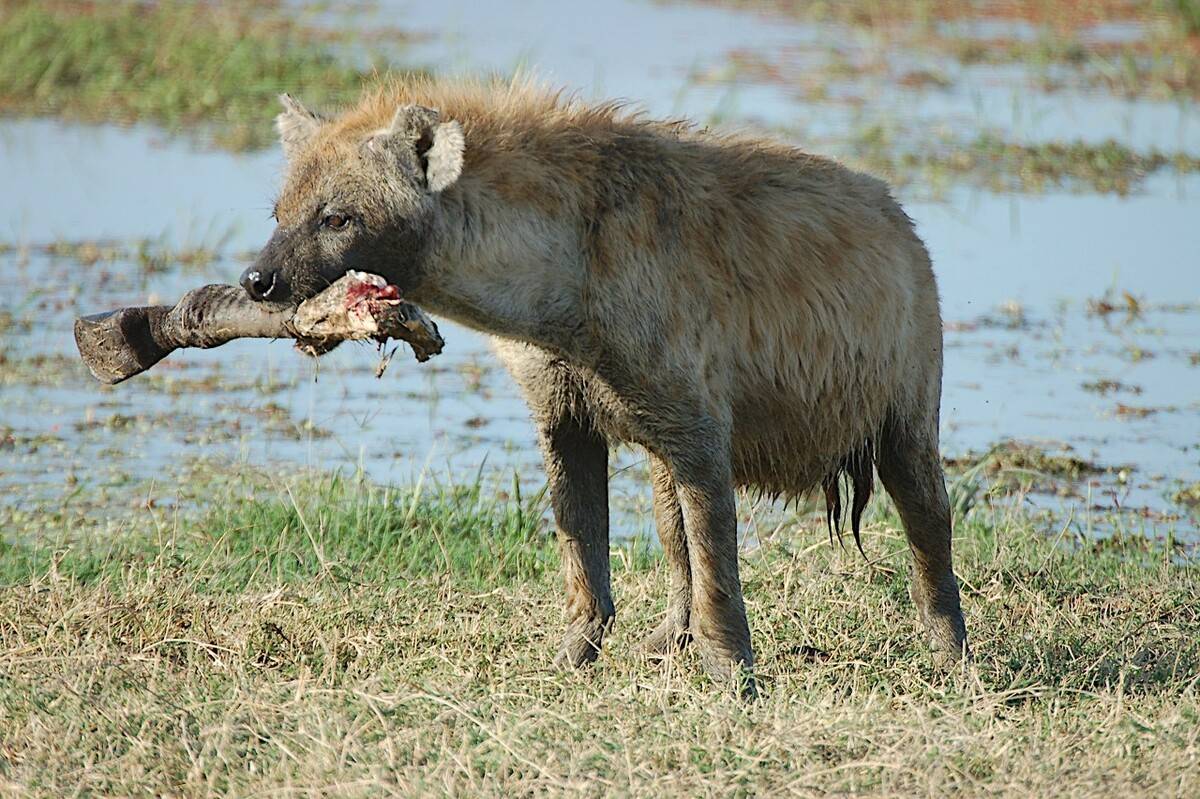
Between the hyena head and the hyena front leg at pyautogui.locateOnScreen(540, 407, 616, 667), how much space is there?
3.14 feet

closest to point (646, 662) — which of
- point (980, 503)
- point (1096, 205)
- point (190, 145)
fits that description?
point (980, 503)

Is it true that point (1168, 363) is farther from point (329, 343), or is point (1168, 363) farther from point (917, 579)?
point (329, 343)

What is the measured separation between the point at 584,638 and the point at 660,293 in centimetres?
114

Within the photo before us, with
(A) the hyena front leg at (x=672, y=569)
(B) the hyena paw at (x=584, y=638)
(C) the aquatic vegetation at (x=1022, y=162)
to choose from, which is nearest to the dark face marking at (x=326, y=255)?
(A) the hyena front leg at (x=672, y=569)

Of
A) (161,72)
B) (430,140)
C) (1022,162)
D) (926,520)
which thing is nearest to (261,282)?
(430,140)

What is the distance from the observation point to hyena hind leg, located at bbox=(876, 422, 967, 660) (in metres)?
6.04

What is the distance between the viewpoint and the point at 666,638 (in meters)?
5.90

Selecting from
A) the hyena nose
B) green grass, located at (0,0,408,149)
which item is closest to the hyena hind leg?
the hyena nose

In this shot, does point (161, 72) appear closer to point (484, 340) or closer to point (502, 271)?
point (484, 340)

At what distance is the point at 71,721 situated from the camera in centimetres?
458

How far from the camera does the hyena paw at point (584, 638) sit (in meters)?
5.75

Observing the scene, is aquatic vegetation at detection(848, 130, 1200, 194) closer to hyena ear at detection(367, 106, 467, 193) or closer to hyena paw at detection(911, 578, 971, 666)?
hyena paw at detection(911, 578, 971, 666)

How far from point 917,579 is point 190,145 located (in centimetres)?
819

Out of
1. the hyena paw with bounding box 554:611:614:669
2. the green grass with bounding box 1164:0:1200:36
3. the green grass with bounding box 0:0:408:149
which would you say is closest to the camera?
the hyena paw with bounding box 554:611:614:669
